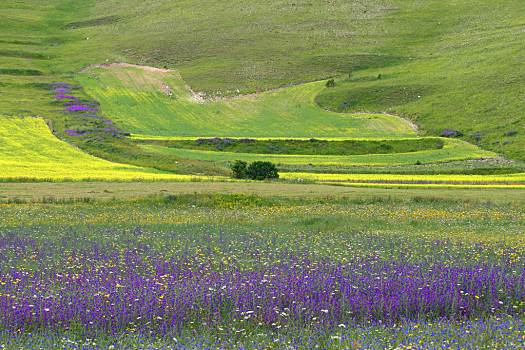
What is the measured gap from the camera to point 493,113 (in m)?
73.6

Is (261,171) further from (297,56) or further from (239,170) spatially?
(297,56)

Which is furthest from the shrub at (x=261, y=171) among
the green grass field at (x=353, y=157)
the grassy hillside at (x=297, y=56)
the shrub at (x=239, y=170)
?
the green grass field at (x=353, y=157)

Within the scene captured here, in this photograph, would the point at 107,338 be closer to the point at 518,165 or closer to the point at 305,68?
the point at 518,165

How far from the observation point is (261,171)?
140 ft

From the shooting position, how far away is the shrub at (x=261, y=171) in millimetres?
42625

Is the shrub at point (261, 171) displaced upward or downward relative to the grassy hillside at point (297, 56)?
downward

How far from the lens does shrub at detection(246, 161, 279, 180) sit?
1678 inches

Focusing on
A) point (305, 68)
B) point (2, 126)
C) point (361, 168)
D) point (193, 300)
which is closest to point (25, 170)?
point (2, 126)

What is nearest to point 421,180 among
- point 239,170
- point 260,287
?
point 239,170

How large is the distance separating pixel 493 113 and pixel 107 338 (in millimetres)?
75973

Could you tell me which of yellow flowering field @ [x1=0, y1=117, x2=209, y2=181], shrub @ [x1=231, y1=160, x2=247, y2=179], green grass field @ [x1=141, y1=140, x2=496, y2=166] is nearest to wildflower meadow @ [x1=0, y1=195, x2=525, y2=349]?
yellow flowering field @ [x1=0, y1=117, x2=209, y2=181]

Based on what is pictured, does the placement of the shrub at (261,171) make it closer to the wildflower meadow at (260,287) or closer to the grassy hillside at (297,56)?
the grassy hillside at (297,56)

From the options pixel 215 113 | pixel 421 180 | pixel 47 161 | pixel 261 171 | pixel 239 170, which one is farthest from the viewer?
pixel 215 113

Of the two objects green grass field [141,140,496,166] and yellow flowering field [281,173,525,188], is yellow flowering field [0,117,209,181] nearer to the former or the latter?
green grass field [141,140,496,166]
